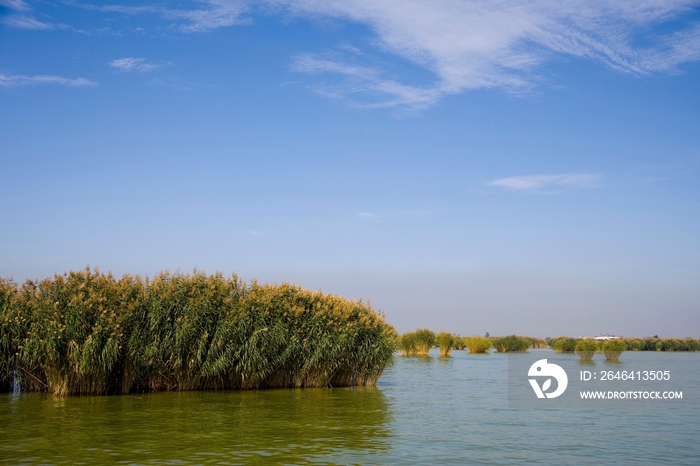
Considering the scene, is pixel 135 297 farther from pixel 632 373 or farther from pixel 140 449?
pixel 632 373

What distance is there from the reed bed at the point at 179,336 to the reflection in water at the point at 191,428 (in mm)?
990

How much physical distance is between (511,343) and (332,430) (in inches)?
2040

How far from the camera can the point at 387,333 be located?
24703 mm

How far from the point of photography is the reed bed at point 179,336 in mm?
19062

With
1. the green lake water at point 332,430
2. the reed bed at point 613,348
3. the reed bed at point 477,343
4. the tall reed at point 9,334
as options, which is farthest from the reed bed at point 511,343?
the tall reed at point 9,334

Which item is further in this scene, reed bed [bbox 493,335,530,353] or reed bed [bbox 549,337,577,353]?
reed bed [bbox 493,335,530,353]

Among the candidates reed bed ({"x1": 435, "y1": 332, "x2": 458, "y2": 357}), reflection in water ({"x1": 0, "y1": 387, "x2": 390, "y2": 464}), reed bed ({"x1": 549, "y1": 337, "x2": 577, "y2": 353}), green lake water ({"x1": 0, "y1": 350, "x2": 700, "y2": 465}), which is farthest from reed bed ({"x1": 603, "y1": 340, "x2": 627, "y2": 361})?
reflection in water ({"x1": 0, "y1": 387, "x2": 390, "y2": 464})

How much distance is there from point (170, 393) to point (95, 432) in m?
7.96

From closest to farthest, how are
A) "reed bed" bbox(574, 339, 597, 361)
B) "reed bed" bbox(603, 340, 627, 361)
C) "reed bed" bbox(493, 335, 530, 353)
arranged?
"reed bed" bbox(574, 339, 597, 361), "reed bed" bbox(603, 340, 627, 361), "reed bed" bbox(493, 335, 530, 353)

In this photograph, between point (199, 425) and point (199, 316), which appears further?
point (199, 316)

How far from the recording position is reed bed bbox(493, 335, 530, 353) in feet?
205

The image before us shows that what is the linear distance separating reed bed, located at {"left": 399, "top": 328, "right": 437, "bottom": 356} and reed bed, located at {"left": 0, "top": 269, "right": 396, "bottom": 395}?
82.6ft

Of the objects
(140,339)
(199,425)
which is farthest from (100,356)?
(199,425)

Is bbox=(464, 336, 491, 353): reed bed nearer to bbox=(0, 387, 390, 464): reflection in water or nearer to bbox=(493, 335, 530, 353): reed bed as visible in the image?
bbox=(493, 335, 530, 353): reed bed
